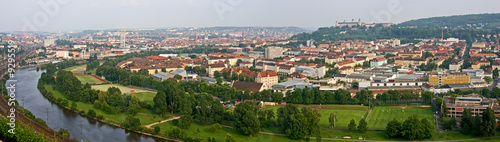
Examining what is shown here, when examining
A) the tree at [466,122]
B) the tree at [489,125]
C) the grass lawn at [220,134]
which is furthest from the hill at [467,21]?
the grass lawn at [220,134]

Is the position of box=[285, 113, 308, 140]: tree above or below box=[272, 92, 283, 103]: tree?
below

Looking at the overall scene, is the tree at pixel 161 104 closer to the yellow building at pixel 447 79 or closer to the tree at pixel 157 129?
the tree at pixel 157 129

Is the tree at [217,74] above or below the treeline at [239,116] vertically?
above

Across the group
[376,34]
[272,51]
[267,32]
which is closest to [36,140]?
[272,51]

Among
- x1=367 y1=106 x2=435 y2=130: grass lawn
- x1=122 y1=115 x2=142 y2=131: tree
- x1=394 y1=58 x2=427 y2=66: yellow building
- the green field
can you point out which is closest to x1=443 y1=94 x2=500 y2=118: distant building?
x1=367 y1=106 x2=435 y2=130: grass lawn

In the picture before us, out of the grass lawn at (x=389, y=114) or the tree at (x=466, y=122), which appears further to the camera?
the grass lawn at (x=389, y=114)

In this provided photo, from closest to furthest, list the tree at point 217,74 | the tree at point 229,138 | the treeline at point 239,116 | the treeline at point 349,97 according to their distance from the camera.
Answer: the tree at point 229,138
the treeline at point 239,116
the treeline at point 349,97
the tree at point 217,74

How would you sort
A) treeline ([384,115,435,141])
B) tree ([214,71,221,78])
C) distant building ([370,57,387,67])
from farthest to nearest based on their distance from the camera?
distant building ([370,57,387,67])
tree ([214,71,221,78])
treeline ([384,115,435,141])

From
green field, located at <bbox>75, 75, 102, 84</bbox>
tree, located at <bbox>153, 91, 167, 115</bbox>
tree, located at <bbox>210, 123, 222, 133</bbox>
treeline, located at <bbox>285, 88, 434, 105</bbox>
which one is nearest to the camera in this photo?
tree, located at <bbox>210, 123, 222, 133</bbox>

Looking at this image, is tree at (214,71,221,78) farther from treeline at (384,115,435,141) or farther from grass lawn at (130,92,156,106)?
treeline at (384,115,435,141)
